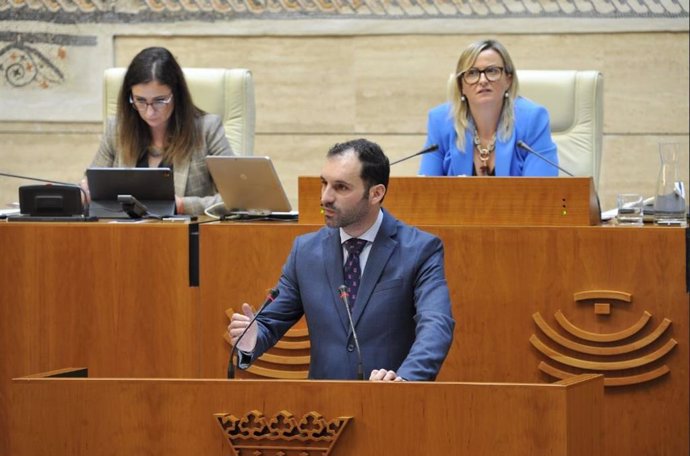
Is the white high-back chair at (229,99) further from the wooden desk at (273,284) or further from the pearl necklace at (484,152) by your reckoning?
the wooden desk at (273,284)

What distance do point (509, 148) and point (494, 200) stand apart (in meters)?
0.75

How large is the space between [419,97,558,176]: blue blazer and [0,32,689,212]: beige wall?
1931mm

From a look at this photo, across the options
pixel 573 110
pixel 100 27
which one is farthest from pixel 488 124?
pixel 100 27

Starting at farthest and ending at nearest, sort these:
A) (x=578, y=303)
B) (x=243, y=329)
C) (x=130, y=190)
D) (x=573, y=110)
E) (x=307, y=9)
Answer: (x=307, y=9), (x=573, y=110), (x=130, y=190), (x=578, y=303), (x=243, y=329)

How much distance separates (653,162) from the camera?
7.12 m

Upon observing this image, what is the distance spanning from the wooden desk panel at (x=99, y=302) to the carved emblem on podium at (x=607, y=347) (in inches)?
48.4

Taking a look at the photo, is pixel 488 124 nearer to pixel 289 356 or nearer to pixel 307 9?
pixel 289 356

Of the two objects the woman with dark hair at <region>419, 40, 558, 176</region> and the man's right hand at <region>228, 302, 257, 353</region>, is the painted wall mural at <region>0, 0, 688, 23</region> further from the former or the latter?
the man's right hand at <region>228, 302, 257, 353</region>

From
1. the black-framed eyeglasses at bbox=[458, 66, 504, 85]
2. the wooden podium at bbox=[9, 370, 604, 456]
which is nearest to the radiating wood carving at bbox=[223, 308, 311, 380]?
the black-framed eyeglasses at bbox=[458, 66, 504, 85]

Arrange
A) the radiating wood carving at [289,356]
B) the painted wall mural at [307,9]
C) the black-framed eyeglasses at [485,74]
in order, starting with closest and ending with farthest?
the radiating wood carving at [289,356] → the black-framed eyeglasses at [485,74] → the painted wall mural at [307,9]

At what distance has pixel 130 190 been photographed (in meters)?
4.79

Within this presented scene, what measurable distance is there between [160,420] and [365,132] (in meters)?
4.40

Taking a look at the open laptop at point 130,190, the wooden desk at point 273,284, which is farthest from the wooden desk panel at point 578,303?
the open laptop at point 130,190

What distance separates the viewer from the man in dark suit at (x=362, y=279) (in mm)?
3588
